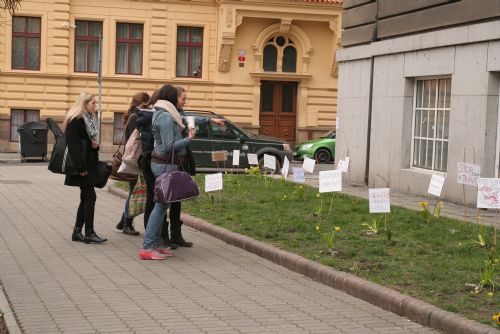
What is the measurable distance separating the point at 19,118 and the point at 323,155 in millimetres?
11661

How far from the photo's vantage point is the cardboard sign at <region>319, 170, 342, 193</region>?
40.2ft

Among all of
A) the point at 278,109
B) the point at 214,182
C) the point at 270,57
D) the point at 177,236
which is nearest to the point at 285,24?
the point at 270,57

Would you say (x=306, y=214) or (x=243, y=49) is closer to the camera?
(x=306, y=214)

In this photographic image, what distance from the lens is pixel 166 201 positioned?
1070 centimetres

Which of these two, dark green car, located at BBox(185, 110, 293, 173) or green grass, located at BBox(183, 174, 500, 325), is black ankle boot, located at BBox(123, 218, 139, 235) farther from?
dark green car, located at BBox(185, 110, 293, 173)

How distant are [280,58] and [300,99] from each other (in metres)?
1.80

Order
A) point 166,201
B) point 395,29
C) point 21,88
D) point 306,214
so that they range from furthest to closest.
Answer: point 21,88
point 395,29
point 306,214
point 166,201

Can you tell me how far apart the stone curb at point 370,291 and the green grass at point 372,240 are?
5.4 inches

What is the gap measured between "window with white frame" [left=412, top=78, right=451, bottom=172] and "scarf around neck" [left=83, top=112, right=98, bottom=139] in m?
7.37

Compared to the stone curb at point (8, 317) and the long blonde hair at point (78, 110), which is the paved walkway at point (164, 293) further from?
the long blonde hair at point (78, 110)

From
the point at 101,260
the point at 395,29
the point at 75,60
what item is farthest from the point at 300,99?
the point at 101,260

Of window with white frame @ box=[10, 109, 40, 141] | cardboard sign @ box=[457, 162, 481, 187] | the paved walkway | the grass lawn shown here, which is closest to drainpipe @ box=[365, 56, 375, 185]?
the grass lawn

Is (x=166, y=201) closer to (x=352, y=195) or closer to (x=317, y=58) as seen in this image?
(x=352, y=195)

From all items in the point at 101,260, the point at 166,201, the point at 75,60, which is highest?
the point at 75,60
